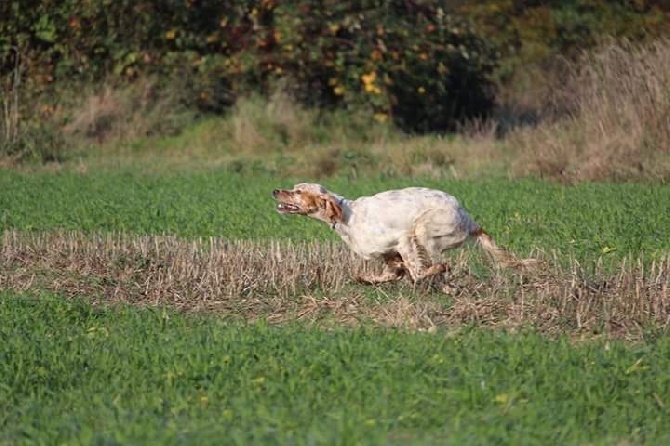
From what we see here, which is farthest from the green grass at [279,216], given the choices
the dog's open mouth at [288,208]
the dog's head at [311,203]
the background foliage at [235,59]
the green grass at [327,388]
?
the background foliage at [235,59]

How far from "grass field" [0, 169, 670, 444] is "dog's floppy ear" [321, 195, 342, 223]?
573mm

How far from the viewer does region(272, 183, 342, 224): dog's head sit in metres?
10.6

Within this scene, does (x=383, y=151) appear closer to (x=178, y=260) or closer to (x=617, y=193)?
(x=617, y=193)

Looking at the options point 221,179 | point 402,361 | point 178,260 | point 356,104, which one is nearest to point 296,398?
point 402,361

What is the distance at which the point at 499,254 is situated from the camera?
10742 millimetres

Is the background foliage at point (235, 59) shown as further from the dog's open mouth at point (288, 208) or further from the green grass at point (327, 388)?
the green grass at point (327, 388)

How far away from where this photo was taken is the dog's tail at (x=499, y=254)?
419 inches

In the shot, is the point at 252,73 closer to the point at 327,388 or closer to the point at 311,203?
the point at 311,203

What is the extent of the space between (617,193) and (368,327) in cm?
739

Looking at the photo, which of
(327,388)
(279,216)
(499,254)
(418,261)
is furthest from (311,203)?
(279,216)

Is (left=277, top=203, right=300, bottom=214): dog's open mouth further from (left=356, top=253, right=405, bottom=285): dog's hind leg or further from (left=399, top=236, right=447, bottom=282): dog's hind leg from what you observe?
(left=399, top=236, right=447, bottom=282): dog's hind leg

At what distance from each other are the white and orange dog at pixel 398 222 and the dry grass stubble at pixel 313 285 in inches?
10.6

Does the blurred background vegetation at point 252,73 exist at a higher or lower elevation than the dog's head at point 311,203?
lower

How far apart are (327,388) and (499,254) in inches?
149
